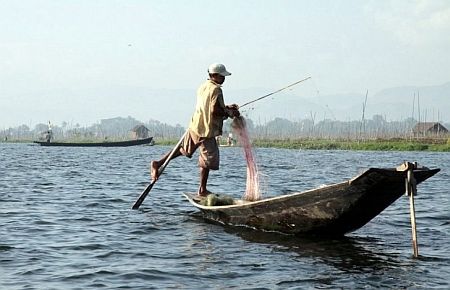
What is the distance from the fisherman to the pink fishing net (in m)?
0.16

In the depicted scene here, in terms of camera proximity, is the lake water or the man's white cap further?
the man's white cap

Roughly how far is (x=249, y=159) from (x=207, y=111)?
1.00m

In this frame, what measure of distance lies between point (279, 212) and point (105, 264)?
101 inches

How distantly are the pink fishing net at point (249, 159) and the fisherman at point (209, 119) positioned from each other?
163 millimetres

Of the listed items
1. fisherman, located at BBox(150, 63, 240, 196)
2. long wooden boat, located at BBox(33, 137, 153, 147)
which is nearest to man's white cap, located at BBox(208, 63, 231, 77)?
fisherman, located at BBox(150, 63, 240, 196)

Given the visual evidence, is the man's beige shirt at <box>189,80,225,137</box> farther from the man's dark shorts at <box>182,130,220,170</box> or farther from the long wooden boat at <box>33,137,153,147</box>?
the long wooden boat at <box>33,137,153,147</box>

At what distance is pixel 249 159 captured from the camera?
10094mm

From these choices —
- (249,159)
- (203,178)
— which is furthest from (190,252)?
(203,178)

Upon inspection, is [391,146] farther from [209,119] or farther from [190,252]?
[190,252]

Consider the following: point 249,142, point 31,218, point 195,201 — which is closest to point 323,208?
point 249,142

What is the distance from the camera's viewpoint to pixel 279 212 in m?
8.53

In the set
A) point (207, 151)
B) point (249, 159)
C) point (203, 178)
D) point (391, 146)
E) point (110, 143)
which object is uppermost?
point (110, 143)

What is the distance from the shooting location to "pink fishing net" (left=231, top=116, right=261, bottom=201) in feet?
32.8

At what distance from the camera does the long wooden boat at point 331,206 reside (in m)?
7.28
